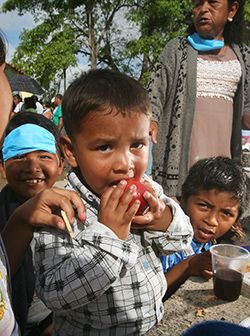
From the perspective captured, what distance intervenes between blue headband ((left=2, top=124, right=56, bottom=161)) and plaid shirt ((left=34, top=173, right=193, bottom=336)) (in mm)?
845

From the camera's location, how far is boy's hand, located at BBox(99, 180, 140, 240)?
1.25 meters

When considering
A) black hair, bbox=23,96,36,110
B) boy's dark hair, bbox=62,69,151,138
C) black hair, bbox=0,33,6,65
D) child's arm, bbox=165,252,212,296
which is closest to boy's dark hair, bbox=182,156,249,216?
child's arm, bbox=165,252,212,296

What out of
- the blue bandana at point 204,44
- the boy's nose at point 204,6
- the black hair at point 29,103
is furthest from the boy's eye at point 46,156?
the black hair at point 29,103

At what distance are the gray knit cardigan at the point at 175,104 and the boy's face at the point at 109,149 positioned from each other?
167 cm

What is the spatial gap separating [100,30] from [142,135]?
25.8m

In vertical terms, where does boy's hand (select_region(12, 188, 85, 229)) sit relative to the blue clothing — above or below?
above

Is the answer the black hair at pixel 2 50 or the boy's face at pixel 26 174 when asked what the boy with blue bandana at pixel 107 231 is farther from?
the boy's face at pixel 26 174

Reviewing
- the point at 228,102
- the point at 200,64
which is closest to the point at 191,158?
the point at 228,102

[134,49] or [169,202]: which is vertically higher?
[134,49]

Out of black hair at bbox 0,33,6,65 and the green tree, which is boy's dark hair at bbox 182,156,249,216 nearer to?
black hair at bbox 0,33,6,65

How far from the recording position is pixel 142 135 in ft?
4.55

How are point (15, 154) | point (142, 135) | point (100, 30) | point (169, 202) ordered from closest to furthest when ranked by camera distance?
point (142, 135) → point (169, 202) → point (15, 154) → point (100, 30)

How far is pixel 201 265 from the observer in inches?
74.0

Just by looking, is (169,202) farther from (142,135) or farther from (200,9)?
(200,9)
